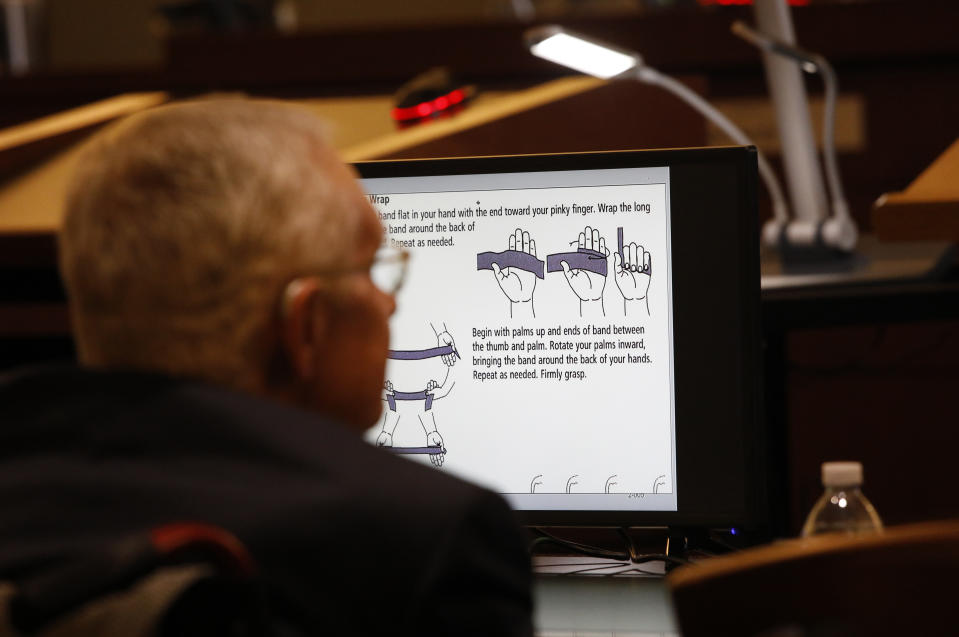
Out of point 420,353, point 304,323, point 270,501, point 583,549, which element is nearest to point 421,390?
point 420,353

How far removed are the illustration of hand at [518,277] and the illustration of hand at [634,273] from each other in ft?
0.26

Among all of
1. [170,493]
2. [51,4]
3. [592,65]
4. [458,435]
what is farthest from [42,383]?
[51,4]

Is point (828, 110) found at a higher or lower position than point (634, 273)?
higher

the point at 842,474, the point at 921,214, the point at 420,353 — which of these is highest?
the point at 921,214

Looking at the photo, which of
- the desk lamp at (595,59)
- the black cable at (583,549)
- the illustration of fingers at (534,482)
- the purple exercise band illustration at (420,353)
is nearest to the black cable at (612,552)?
the black cable at (583,549)

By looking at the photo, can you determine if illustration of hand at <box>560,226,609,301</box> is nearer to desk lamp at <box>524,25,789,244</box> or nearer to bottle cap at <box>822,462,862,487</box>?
bottle cap at <box>822,462,862,487</box>

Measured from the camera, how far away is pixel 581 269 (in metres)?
1.16

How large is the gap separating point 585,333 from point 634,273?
71 millimetres

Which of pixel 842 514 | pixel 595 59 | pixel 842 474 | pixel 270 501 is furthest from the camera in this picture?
pixel 595 59

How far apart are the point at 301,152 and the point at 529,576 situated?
264 millimetres

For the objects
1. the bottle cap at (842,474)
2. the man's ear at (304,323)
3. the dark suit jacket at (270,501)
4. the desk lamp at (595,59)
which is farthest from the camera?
the desk lamp at (595,59)

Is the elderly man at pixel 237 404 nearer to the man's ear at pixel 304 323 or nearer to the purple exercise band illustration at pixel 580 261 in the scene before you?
the man's ear at pixel 304 323

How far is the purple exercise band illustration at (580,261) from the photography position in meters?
1.15

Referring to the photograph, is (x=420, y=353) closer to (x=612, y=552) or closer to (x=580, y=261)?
(x=580, y=261)
